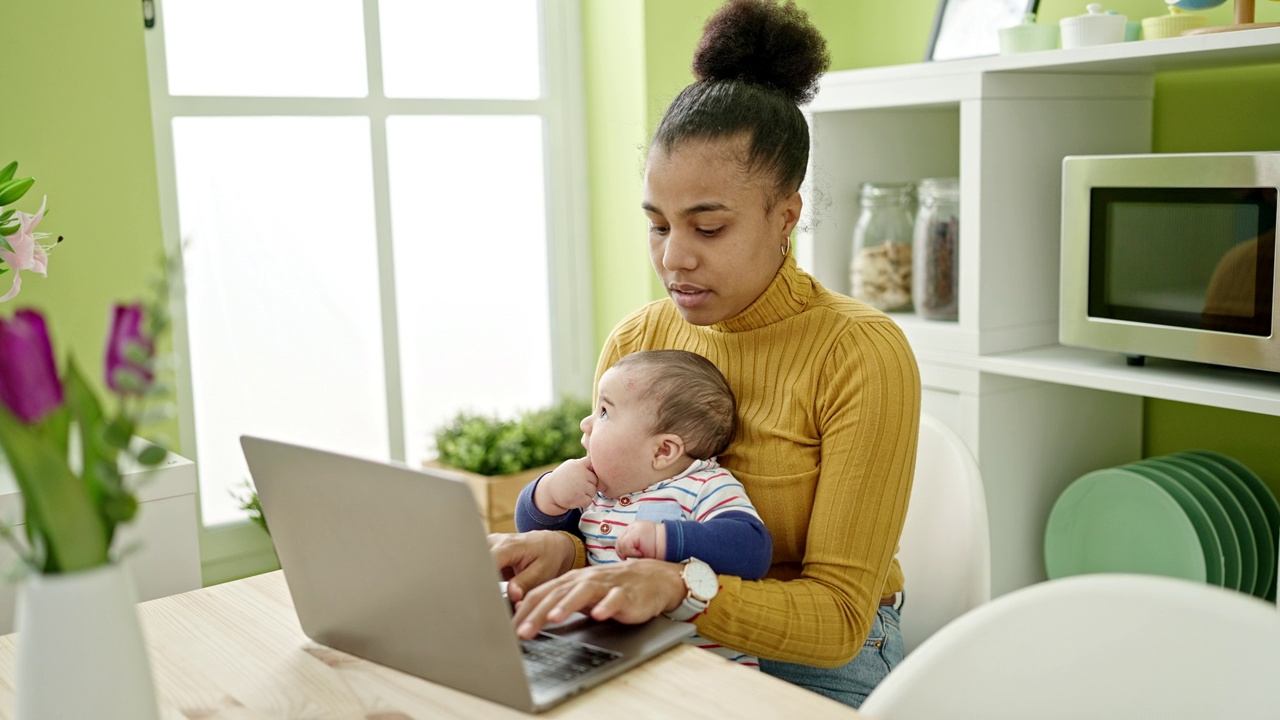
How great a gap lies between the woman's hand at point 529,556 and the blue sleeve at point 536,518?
88mm

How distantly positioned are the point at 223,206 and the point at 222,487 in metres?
0.61

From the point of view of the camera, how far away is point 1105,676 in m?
0.90

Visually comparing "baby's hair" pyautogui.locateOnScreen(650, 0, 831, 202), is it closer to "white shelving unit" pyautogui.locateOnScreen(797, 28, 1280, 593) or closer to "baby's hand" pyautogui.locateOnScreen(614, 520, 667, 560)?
"baby's hand" pyautogui.locateOnScreen(614, 520, 667, 560)

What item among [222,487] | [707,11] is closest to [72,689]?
[222,487]

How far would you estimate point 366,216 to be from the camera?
2689 mm

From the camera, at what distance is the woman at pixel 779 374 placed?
3.74 ft

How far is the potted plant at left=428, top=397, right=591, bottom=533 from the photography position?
98.7 inches

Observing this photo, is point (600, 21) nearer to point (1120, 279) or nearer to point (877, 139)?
point (877, 139)

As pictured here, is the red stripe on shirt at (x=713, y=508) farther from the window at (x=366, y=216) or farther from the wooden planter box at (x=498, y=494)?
the window at (x=366, y=216)

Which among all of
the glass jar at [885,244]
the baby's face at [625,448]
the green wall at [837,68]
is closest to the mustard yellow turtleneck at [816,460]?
the baby's face at [625,448]

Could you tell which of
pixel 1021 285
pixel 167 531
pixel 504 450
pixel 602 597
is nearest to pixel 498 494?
pixel 504 450

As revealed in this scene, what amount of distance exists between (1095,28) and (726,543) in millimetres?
1315

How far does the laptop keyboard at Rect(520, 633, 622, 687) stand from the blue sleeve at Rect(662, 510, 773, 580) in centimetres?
17

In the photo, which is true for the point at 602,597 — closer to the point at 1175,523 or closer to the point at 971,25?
the point at 1175,523
